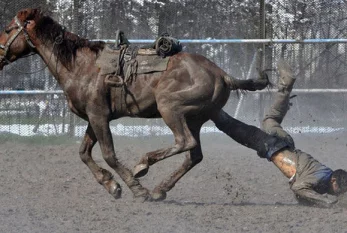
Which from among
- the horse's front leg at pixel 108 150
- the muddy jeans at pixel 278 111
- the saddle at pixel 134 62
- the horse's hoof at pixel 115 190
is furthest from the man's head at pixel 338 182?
the horse's hoof at pixel 115 190

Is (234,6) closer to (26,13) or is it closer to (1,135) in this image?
(1,135)

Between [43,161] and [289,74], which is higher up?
[289,74]

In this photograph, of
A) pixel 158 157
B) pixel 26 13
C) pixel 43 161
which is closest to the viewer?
pixel 158 157

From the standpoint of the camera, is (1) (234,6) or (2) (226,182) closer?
(2) (226,182)

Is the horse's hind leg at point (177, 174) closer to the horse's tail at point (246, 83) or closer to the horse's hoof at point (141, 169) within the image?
the horse's hoof at point (141, 169)

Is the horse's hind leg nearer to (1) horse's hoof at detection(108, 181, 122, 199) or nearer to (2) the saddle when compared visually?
(1) horse's hoof at detection(108, 181, 122, 199)

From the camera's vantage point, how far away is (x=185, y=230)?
6414 millimetres

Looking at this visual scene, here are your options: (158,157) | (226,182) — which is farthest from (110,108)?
(226,182)

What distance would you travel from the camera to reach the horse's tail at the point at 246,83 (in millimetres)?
7988

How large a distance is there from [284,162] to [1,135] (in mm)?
6669

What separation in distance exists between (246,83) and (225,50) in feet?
17.3

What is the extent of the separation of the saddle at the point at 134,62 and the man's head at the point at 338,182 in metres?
1.98

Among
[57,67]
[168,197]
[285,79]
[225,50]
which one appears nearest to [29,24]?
[57,67]

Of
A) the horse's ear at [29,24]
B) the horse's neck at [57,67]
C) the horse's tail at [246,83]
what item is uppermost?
the horse's ear at [29,24]
